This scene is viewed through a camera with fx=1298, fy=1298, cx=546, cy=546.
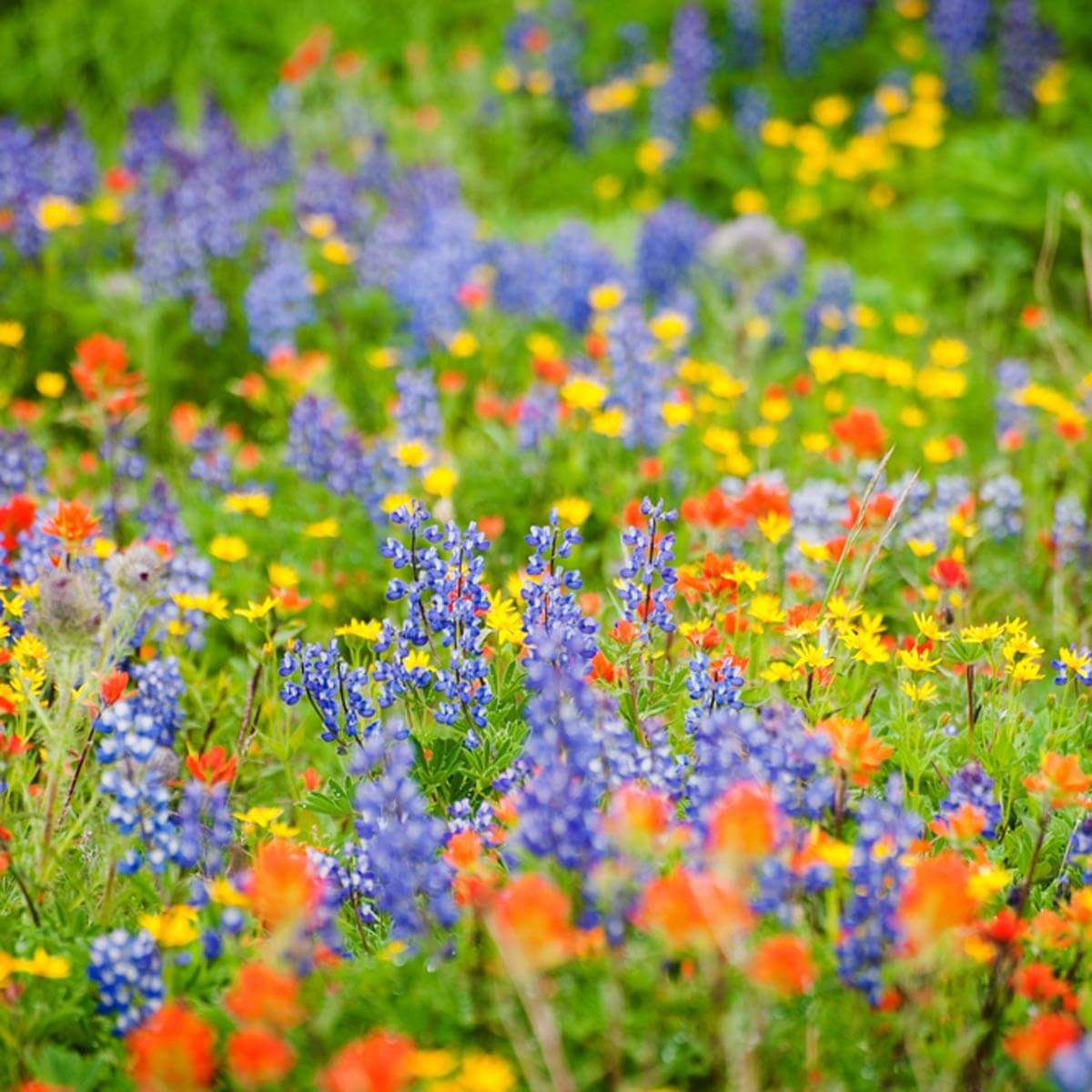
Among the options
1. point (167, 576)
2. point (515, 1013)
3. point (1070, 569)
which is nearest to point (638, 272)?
point (1070, 569)

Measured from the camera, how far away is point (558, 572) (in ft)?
7.47

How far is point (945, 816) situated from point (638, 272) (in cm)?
381

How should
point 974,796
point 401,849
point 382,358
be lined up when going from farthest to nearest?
point 382,358 < point 974,796 < point 401,849

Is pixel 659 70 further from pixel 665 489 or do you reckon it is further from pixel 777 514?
pixel 777 514

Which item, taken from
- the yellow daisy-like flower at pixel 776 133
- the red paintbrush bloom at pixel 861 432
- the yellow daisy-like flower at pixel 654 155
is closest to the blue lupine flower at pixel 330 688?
the red paintbrush bloom at pixel 861 432

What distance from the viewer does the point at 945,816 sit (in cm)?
189

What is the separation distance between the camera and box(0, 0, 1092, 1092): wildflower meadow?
157 cm

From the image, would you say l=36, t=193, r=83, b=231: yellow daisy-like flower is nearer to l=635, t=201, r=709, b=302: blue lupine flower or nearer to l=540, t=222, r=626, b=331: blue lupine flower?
l=540, t=222, r=626, b=331: blue lupine flower

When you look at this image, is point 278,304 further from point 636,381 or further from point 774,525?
point 774,525

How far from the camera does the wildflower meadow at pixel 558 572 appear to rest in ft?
5.14

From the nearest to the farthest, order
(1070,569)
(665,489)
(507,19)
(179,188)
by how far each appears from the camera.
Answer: (1070,569) < (665,489) < (179,188) < (507,19)

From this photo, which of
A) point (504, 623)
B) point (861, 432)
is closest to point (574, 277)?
point (861, 432)

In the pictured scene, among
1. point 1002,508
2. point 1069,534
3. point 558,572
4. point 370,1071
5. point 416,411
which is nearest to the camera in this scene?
point 370,1071

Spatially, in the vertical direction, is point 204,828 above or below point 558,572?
below
